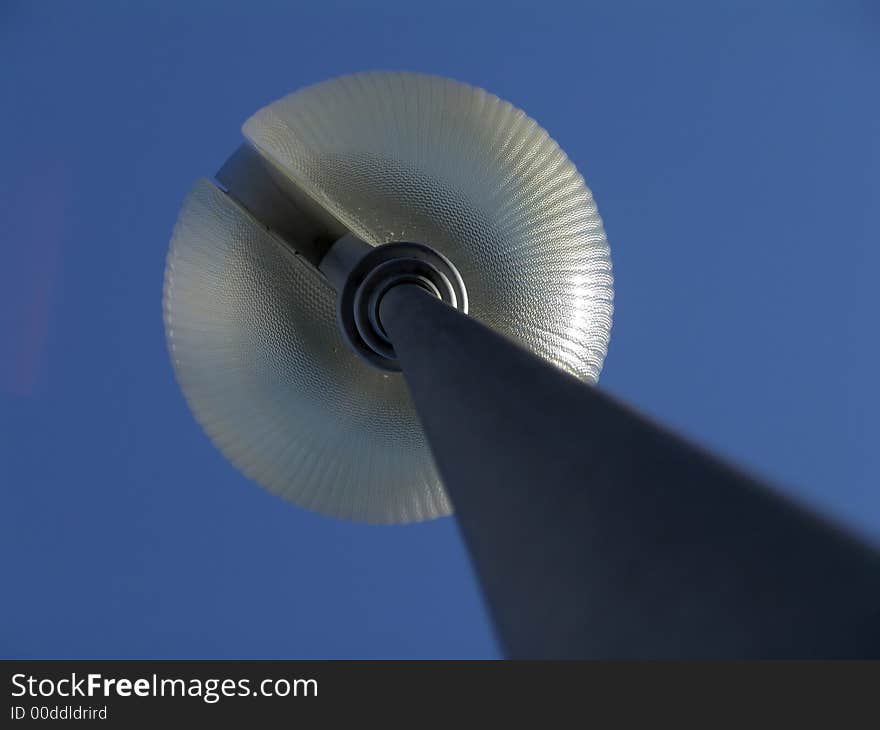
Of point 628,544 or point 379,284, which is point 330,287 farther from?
point 628,544

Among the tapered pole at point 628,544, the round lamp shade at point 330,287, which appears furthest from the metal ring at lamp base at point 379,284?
the tapered pole at point 628,544

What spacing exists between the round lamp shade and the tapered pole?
7258mm

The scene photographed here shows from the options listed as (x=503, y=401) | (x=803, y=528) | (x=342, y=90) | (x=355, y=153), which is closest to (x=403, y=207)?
(x=355, y=153)

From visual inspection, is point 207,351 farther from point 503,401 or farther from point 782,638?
point 782,638

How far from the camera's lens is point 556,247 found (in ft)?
36.8

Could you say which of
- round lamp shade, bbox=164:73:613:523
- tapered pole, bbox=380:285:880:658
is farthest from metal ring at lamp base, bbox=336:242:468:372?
tapered pole, bbox=380:285:880:658

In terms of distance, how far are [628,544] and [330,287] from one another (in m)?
8.51

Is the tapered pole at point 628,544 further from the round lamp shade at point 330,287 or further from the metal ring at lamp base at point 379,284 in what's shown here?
the round lamp shade at point 330,287

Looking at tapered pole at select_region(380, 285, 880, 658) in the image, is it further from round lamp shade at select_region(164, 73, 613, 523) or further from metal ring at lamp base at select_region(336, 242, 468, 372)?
round lamp shade at select_region(164, 73, 613, 523)

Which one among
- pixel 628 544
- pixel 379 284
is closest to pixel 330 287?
pixel 379 284

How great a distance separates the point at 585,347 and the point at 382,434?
3.05 m

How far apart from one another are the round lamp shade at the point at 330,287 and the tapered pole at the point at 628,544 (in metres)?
7.26

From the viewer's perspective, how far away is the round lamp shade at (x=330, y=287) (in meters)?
10.6

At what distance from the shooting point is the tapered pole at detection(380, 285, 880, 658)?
6.49ft
